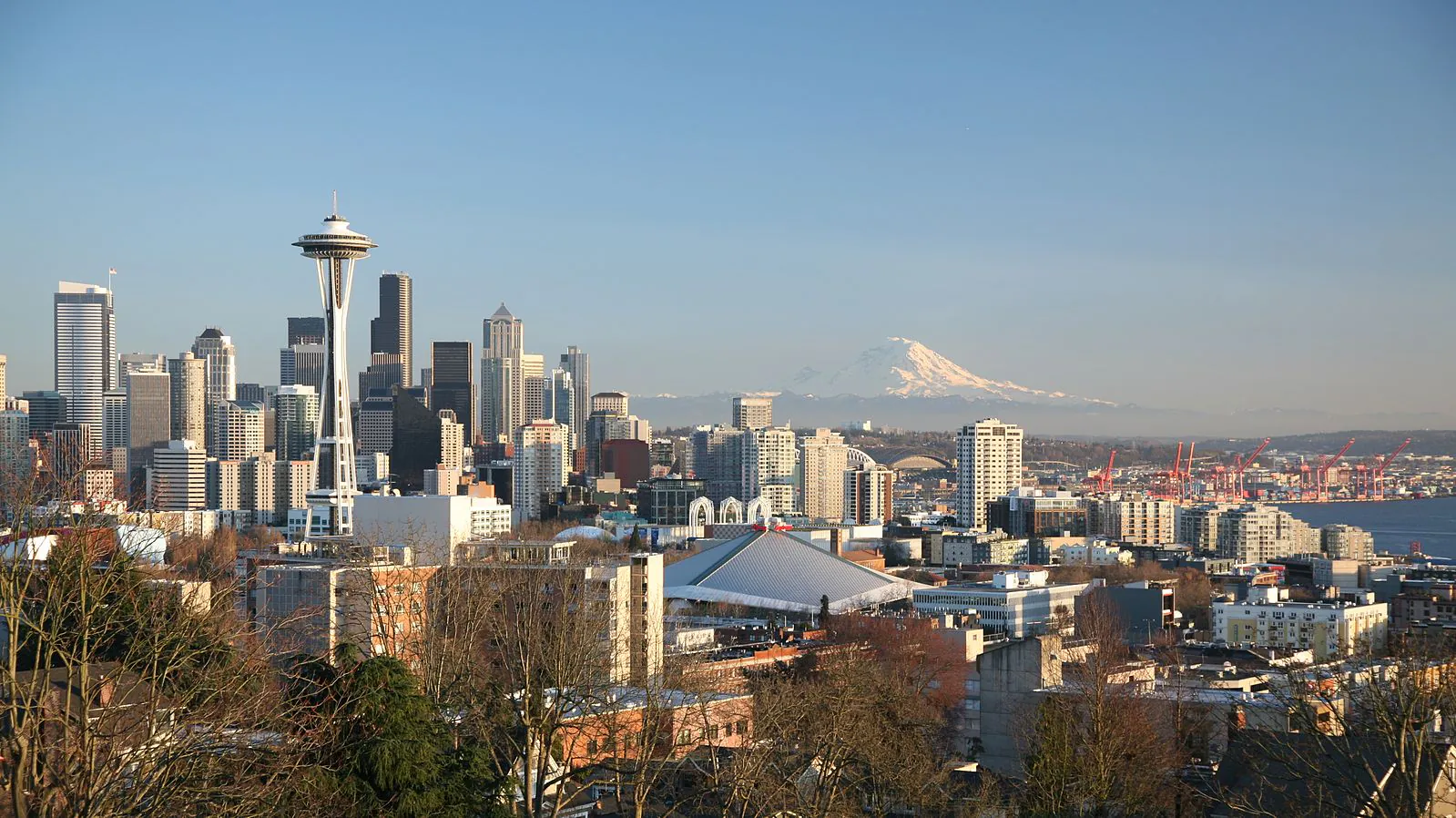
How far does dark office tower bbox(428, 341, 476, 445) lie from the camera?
13325cm

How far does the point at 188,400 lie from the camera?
110 m

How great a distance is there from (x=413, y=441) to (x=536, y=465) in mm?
18132

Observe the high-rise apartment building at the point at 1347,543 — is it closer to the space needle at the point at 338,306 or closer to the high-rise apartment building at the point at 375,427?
the space needle at the point at 338,306

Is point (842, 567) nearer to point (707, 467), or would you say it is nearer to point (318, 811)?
point (318, 811)

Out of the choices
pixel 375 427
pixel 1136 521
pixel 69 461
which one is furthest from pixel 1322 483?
pixel 69 461

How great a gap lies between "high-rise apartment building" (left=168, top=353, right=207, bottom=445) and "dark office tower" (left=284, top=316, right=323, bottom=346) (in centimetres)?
3259

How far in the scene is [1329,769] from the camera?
38.2 ft

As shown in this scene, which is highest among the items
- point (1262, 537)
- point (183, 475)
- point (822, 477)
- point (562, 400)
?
point (562, 400)

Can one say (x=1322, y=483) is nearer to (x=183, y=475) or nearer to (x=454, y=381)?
(x=454, y=381)

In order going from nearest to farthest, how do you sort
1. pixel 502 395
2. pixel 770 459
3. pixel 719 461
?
1. pixel 770 459
2. pixel 719 461
3. pixel 502 395

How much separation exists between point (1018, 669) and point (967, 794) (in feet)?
14.5

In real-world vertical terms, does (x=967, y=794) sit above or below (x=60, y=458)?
below

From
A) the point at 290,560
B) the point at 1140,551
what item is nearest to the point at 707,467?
the point at 1140,551

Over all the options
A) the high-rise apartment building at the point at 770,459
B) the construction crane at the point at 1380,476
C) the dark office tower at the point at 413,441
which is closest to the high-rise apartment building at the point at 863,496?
the high-rise apartment building at the point at 770,459
